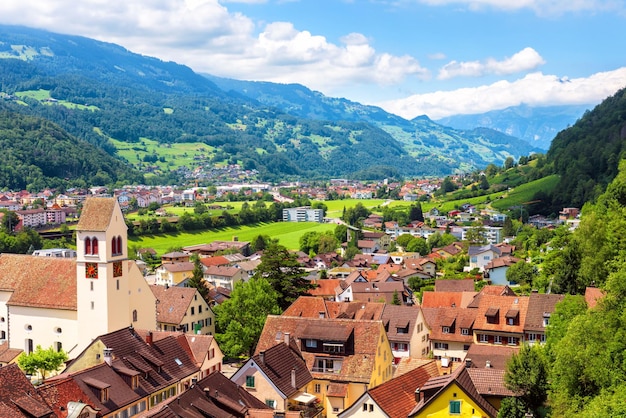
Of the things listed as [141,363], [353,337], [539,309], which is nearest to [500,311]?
[539,309]

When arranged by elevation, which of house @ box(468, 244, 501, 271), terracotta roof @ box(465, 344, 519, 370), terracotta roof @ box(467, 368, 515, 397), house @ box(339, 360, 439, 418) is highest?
terracotta roof @ box(467, 368, 515, 397)

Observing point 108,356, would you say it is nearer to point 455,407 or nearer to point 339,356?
point 339,356

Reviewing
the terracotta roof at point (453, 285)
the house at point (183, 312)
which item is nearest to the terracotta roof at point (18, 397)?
the house at point (183, 312)

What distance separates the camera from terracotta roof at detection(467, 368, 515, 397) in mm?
33812

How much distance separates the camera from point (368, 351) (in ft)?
151

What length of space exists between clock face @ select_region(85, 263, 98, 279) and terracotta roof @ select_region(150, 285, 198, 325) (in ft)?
42.3

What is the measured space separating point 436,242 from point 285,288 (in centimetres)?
8781

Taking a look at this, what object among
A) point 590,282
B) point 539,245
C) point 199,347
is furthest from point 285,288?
point 539,245

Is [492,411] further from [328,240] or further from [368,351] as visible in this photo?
[328,240]

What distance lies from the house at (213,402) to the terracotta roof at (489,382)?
10739mm

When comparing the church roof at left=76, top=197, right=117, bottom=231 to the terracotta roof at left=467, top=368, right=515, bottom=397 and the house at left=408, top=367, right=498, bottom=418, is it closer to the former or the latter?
the house at left=408, top=367, right=498, bottom=418

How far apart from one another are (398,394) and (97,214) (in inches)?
1136

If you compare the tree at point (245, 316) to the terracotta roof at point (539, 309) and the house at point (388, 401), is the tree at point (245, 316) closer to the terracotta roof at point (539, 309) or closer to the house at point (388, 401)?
the terracotta roof at point (539, 309)

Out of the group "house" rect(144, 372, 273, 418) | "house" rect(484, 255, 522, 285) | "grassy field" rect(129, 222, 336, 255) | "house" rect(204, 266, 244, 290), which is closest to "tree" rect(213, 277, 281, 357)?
"house" rect(144, 372, 273, 418)
